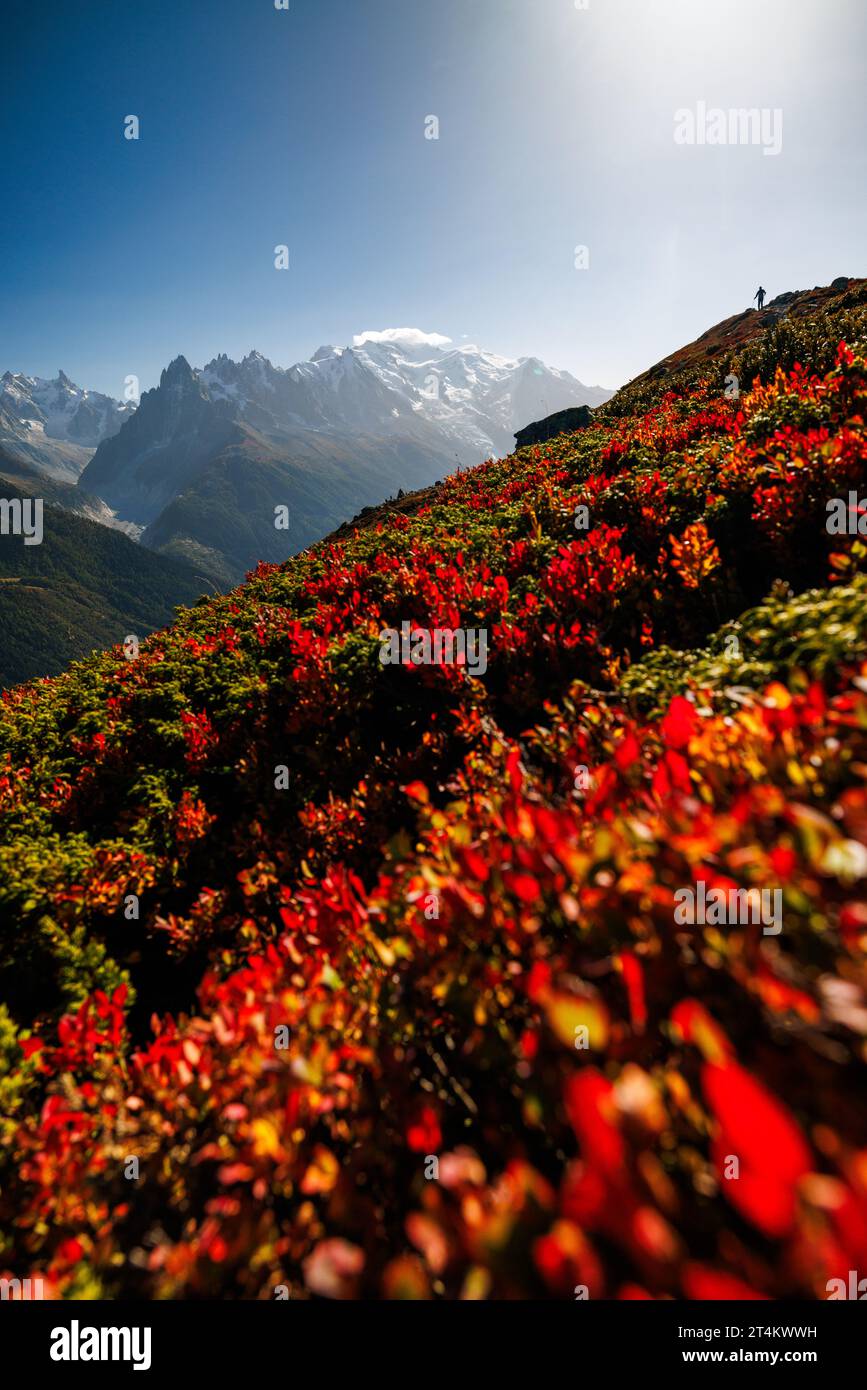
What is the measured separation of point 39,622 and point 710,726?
22718 centimetres

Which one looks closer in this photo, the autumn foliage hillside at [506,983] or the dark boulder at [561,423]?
the autumn foliage hillside at [506,983]

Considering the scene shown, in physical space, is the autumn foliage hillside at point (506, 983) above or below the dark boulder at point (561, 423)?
below

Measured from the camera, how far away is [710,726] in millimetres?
2629

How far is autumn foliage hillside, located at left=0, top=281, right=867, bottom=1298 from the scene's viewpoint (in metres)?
1.27

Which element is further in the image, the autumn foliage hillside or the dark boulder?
the dark boulder

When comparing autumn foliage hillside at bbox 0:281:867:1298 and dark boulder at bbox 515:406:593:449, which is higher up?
dark boulder at bbox 515:406:593:449

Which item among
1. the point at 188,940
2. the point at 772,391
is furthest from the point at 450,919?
the point at 772,391

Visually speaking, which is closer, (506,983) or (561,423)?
(506,983)

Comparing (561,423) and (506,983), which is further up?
(561,423)

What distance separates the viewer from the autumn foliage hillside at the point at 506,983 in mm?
1266

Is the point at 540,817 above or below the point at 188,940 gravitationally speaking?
above

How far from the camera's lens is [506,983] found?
2.30m
